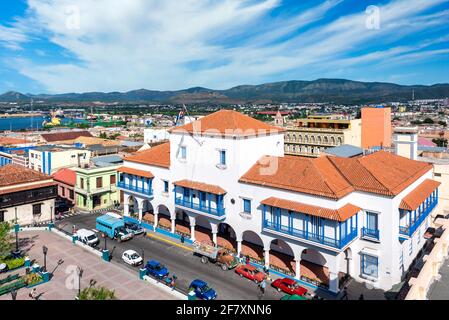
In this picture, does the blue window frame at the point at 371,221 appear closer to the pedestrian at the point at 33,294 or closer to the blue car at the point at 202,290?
the blue car at the point at 202,290

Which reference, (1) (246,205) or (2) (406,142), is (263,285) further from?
(2) (406,142)

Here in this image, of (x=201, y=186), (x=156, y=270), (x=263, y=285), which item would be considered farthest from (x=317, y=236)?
(x=156, y=270)

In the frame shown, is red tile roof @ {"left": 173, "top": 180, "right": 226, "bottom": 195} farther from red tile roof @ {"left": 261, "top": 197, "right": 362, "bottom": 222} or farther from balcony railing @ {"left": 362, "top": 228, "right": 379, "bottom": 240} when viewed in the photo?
balcony railing @ {"left": 362, "top": 228, "right": 379, "bottom": 240}

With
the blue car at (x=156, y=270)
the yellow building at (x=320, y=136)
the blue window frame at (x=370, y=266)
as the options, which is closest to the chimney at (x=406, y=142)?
the blue window frame at (x=370, y=266)

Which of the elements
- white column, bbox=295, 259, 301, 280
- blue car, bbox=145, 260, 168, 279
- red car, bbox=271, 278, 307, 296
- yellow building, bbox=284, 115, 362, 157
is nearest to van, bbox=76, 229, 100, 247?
blue car, bbox=145, 260, 168, 279
